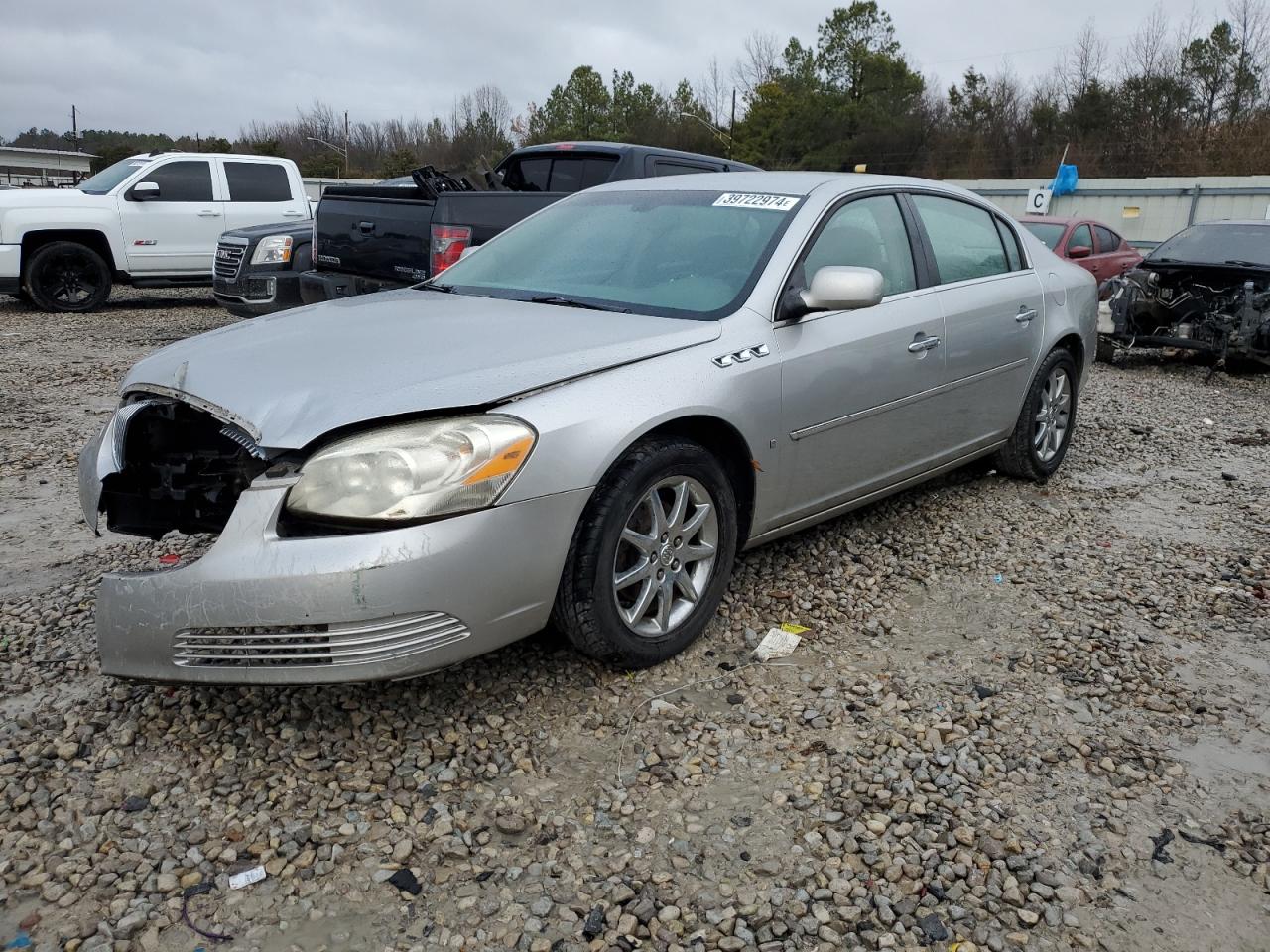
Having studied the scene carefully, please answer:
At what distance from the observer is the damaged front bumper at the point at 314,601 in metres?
2.54

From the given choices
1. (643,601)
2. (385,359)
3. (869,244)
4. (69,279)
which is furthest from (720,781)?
(69,279)

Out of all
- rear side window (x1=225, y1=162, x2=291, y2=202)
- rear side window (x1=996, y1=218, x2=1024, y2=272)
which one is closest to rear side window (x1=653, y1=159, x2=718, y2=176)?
rear side window (x1=996, y1=218, x2=1024, y2=272)

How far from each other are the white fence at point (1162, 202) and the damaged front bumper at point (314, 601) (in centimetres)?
2150

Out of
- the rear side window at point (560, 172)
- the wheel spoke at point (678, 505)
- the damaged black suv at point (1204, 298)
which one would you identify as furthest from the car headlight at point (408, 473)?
the damaged black suv at point (1204, 298)

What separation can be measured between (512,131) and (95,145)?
94.6 ft

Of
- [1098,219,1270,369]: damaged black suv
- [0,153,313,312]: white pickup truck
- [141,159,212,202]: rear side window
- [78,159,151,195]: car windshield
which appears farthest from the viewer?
[141,159,212,202]: rear side window

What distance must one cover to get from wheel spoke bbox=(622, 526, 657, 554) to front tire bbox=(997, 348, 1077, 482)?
2764mm

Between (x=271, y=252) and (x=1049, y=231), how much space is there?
879 centimetres

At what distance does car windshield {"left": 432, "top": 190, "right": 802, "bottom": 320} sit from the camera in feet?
12.0

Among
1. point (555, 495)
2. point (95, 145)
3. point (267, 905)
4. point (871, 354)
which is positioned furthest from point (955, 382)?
point (95, 145)

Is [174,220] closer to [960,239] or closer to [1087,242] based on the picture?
[960,239]

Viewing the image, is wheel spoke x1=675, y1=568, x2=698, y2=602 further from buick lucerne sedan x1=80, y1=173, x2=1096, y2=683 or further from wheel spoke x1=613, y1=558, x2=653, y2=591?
wheel spoke x1=613, y1=558, x2=653, y2=591

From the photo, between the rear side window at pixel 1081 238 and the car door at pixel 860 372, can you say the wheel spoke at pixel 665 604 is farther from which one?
the rear side window at pixel 1081 238

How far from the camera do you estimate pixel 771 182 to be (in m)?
4.21
